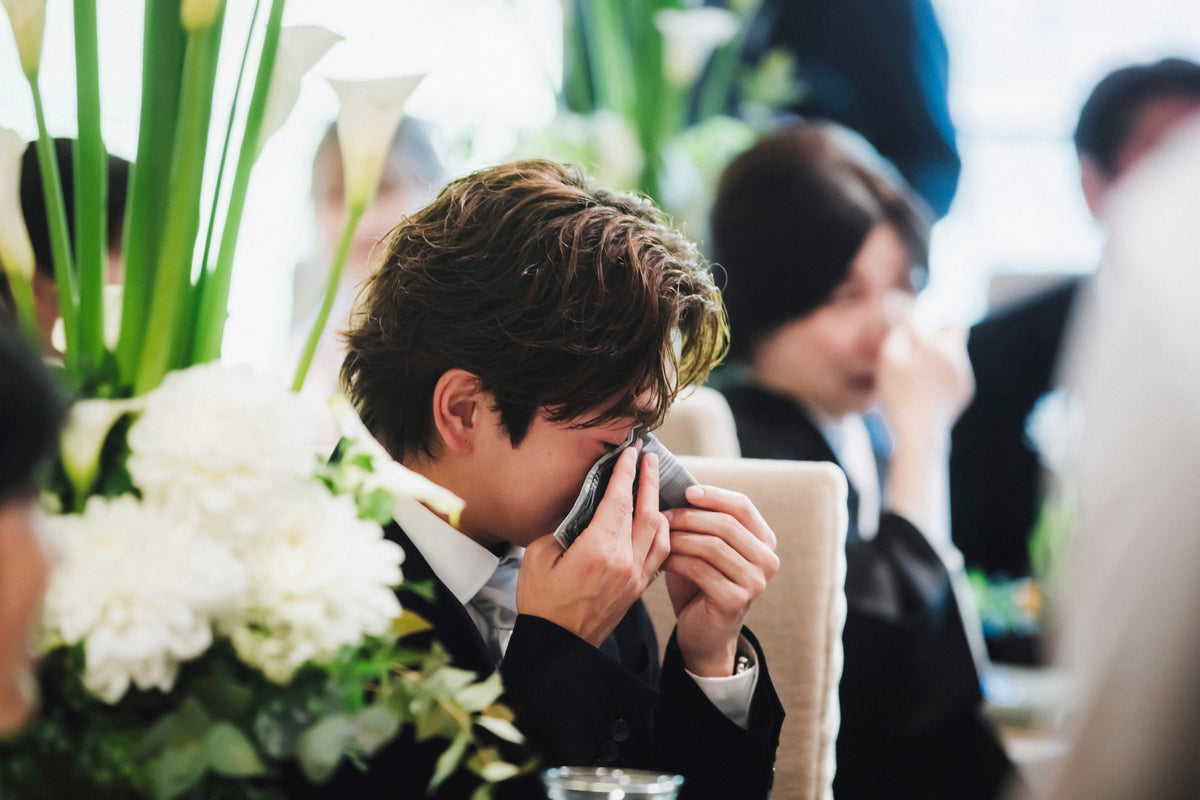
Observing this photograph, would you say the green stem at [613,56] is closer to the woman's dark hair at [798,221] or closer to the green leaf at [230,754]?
the woman's dark hair at [798,221]

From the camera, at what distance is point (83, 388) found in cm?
69

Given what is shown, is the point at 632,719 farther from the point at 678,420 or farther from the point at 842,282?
the point at 842,282

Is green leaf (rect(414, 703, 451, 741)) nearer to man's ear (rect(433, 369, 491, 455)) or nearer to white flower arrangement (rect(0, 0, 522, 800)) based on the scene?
white flower arrangement (rect(0, 0, 522, 800))

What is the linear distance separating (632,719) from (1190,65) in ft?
7.90

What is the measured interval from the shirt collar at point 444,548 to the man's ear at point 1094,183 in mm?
2380

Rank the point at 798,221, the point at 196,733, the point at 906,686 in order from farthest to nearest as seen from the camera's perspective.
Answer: the point at 798,221 < the point at 906,686 < the point at 196,733

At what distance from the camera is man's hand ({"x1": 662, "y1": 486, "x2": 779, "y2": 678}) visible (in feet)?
3.71

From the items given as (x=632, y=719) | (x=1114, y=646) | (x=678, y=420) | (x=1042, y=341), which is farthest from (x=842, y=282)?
(x=1114, y=646)

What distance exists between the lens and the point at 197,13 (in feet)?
2.30

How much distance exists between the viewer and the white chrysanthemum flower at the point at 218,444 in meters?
0.61

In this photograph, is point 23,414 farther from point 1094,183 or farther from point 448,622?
point 1094,183

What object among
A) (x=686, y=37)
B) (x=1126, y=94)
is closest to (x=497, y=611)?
(x=686, y=37)

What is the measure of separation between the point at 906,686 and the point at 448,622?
2.42ft

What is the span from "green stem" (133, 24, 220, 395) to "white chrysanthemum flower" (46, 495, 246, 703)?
14 cm
